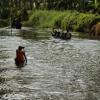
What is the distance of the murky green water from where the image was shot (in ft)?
72.7

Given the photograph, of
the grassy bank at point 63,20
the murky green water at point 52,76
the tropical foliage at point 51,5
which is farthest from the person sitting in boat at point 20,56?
the tropical foliage at point 51,5

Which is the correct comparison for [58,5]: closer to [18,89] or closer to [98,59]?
[98,59]

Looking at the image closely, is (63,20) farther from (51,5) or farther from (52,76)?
(52,76)

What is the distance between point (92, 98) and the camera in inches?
840

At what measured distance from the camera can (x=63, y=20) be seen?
78625 millimetres

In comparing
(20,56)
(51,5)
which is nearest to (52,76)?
(20,56)

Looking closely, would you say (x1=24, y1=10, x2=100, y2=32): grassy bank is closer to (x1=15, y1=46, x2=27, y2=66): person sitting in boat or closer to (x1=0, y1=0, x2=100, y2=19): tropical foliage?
(x1=0, y1=0, x2=100, y2=19): tropical foliage

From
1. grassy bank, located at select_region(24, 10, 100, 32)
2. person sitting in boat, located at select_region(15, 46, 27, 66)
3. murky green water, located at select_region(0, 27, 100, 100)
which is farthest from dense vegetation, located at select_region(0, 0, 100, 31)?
person sitting in boat, located at select_region(15, 46, 27, 66)

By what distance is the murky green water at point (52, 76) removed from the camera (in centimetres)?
2217

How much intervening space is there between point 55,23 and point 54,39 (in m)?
26.1

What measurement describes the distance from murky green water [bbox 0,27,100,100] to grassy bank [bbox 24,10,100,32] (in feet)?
96.3

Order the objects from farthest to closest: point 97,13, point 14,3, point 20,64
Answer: point 14,3 → point 97,13 → point 20,64

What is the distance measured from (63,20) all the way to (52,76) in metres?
51.4

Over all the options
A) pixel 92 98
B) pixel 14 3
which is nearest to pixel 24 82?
pixel 92 98
